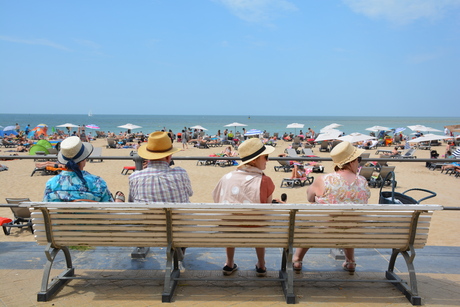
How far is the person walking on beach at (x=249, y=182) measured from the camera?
9.92ft

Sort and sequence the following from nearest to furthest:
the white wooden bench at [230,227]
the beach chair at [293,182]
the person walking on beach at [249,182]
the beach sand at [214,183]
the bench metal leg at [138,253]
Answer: the white wooden bench at [230,227] < the person walking on beach at [249,182] < the bench metal leg at [138,253] < the beach sand at [214,183] < the beach chair at [293,182]

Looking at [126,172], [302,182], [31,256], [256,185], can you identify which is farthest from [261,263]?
[126,172]

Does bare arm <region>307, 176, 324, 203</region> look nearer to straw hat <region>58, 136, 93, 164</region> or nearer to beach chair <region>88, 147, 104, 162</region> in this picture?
straw hat <region>58, 136, 93, 164</region>

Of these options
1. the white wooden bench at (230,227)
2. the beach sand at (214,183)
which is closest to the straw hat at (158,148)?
the white wooden bench at (230,227)

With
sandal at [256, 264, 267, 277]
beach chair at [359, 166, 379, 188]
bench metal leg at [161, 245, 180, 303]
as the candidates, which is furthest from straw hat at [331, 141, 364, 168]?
beach chair at [359, 166, 379, 188]

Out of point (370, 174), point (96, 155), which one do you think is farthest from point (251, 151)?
point (370, 174)

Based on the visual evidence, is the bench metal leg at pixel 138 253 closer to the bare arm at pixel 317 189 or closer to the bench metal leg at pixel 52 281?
the bench metal leg at pixel 52 281

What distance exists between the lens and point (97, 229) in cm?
277

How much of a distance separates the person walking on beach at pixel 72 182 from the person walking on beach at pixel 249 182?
106 centimetres

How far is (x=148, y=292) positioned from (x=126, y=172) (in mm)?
15190

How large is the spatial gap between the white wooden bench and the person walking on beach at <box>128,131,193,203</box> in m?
0.44

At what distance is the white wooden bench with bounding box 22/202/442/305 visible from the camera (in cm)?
270

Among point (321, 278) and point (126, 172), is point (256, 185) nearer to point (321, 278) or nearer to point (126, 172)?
point (321, 278)

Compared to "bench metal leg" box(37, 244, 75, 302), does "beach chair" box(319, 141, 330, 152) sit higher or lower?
lower
